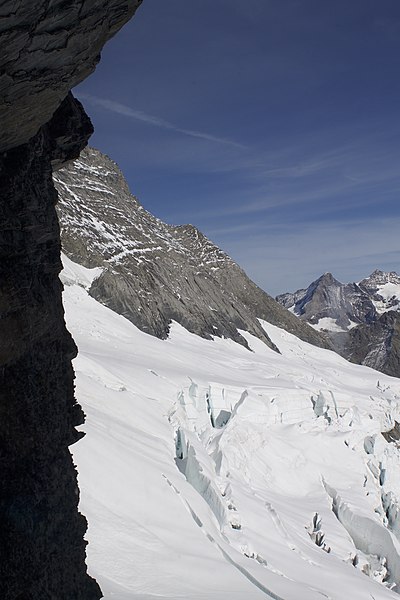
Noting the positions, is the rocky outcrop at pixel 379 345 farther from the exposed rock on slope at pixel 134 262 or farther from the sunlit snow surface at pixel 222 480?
the sunlit snow surface at pixel 222 480

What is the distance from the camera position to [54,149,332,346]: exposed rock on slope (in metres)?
53.9

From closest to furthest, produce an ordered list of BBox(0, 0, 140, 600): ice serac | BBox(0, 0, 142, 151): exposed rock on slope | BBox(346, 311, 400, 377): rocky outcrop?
BBox(0, 0, 142, 151): exposed rock on slope, BBox(0, 0, 140, 600): ice serac, BBox(346, 311, 400, 377): rocky outcrop

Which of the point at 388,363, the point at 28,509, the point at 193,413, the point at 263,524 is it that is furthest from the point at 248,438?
the point at 388,363

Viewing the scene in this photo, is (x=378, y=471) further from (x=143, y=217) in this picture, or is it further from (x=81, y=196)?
(x=143, y=217)

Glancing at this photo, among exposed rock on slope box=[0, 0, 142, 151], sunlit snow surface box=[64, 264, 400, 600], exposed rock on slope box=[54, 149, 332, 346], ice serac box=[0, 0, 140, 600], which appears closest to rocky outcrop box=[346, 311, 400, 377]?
exposed rock on slope box=[54, 149, 332, 346]

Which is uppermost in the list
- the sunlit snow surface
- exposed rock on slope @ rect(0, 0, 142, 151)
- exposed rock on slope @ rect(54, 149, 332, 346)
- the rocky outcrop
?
the rocky outcrop

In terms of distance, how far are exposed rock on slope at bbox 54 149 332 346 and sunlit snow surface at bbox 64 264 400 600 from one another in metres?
7.32

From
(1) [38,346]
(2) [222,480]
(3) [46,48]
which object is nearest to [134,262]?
(2) [222,480]

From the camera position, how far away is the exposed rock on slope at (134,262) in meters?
53.9

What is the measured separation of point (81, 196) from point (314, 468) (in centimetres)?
4655

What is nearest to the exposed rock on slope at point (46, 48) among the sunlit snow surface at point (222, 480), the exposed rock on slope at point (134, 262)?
the sunlit snow surface at point (222, 480)

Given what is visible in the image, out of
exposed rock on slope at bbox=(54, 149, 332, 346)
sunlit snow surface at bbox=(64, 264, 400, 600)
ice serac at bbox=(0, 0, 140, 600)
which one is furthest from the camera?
exposed rock on slope at bbox=(54, 149, 332, 346)

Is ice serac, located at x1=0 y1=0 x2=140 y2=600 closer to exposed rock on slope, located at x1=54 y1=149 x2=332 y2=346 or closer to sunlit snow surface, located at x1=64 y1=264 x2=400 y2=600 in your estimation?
sunlit snow surface, located at x1=64 y1=264 x2=400 y2=600

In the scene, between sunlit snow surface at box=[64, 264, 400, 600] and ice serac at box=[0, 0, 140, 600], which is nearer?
ice serac at box=[0, 0, 140, 600]
